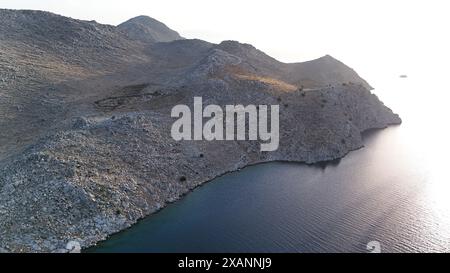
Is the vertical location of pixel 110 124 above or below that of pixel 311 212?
above

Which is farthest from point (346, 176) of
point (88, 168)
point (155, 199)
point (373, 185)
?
point (88, 168)

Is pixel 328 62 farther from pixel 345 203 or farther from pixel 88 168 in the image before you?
pixel 88 168

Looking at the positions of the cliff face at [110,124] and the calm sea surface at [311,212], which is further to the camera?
the cliff face at [110,124]

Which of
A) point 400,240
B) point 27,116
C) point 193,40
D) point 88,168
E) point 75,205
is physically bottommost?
point 400,240

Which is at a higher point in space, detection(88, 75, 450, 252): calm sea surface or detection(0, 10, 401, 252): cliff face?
detection(0, 10, 401, 252): cliff face

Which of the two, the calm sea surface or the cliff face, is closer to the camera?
the calm sea surface

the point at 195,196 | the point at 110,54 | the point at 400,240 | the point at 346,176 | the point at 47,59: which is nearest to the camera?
the point at 400,240

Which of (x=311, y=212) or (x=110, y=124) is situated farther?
(x=110, y=124)

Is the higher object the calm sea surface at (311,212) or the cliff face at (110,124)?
the cliff face at (110,124)
